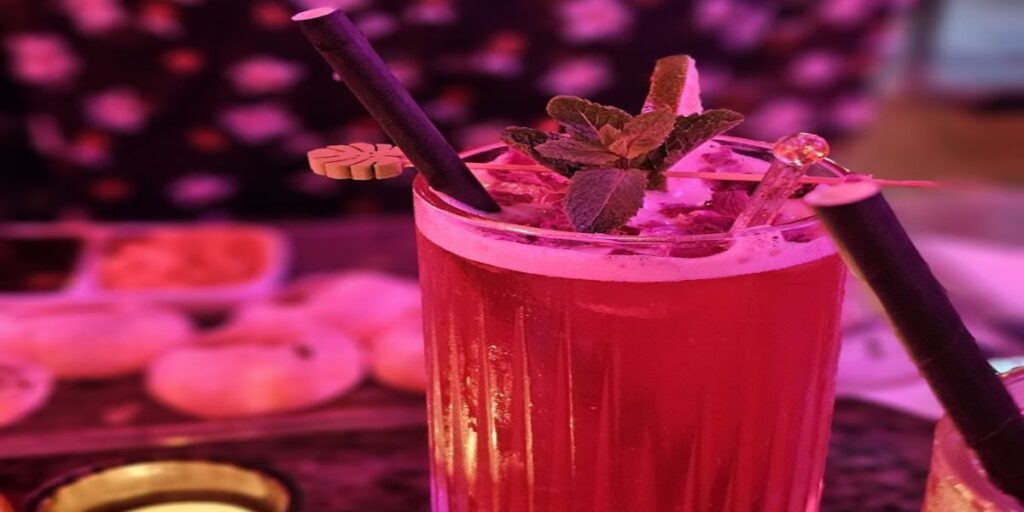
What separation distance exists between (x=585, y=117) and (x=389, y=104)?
13cm

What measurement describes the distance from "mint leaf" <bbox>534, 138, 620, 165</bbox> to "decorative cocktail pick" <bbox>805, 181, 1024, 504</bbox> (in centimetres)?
16

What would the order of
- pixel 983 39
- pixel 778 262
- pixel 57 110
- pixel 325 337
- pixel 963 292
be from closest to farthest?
pixel 778 262, pixel 325 337, pixel 963 292, pixel 57 110, pixel 983 39

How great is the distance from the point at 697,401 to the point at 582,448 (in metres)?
0.08

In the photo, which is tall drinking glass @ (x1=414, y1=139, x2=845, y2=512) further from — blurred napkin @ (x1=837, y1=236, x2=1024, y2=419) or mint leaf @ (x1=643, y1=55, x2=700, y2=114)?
blurred napkin @ (x1=837, y1=236, x2=1024, y2=419)

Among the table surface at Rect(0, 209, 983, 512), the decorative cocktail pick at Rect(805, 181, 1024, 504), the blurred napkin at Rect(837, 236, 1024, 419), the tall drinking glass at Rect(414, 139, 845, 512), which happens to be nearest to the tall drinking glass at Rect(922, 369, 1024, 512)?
the decorative cocktail pick at Rect(805, 181, 1024, 504)

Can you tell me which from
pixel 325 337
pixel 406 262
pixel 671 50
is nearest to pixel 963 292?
pixel 406 262

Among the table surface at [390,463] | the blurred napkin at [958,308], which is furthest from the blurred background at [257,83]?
the table surface at [390,463]

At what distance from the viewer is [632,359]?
2.18 feet

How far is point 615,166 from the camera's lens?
2.17ft

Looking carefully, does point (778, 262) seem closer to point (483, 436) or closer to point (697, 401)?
point (697, 401)

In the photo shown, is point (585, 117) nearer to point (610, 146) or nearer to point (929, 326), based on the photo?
point (610, 146)

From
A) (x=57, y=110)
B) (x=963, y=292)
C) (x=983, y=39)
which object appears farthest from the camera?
(x=983, y=39)

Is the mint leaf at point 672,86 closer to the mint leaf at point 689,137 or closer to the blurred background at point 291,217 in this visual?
the mint leaf at point 689,137

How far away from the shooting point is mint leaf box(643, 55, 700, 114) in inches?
29.4
